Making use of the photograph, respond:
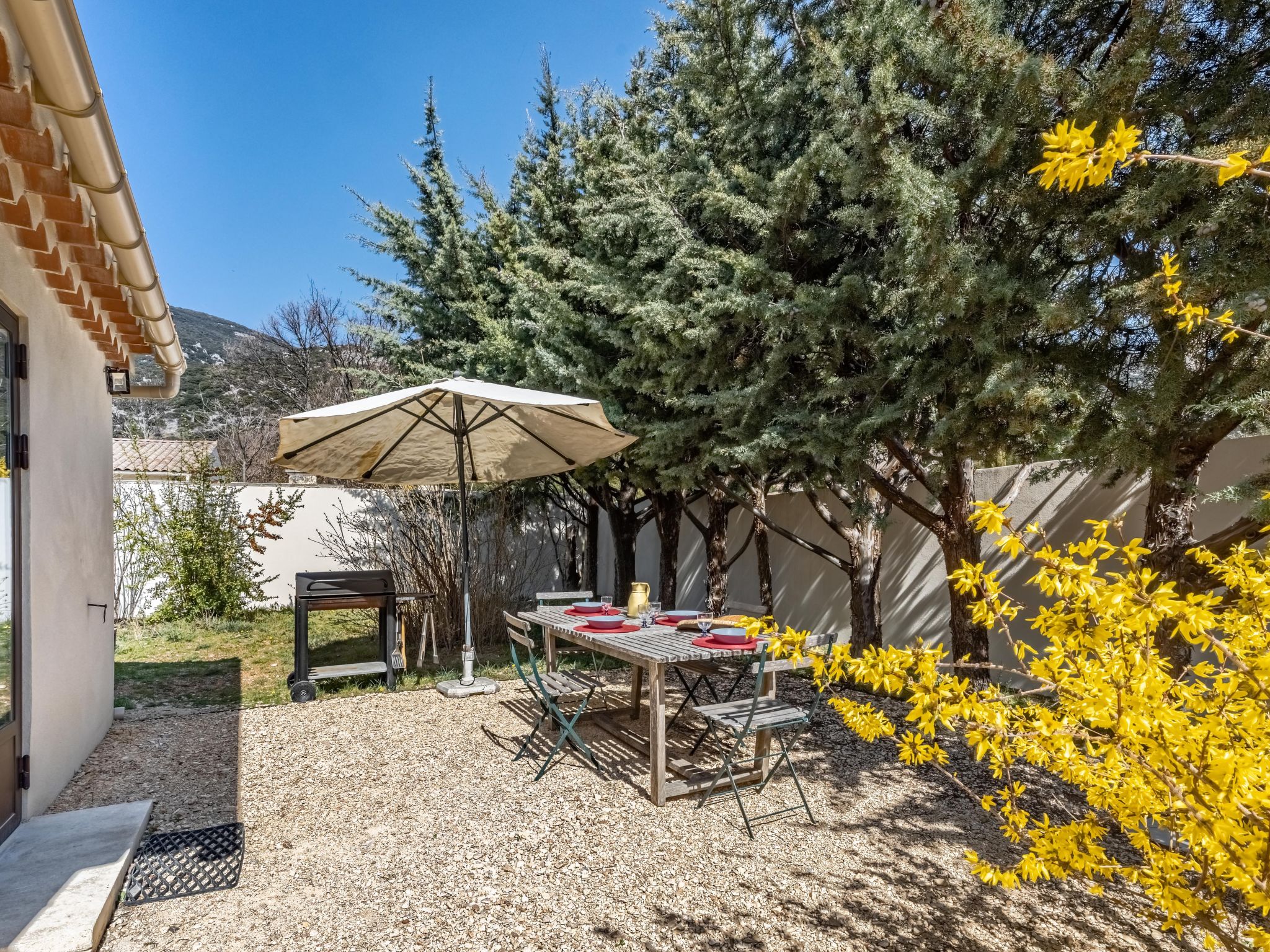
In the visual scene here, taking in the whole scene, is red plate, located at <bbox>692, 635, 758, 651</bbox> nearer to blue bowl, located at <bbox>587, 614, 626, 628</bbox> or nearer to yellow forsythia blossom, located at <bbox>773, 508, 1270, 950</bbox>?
blue bowl, located at <bbox>587, 614, 626, 628</bbox>

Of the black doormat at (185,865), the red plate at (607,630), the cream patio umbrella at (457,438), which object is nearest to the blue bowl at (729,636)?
the red plate at (607,630)

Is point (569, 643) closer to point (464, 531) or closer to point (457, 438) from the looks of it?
point (464, 531)

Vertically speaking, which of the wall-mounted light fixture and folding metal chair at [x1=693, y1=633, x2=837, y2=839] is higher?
the wall-mounted light fixture

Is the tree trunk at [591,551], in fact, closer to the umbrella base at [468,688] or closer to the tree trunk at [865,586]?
the umbrella base at [468,688]

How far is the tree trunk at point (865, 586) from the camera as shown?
6770mm

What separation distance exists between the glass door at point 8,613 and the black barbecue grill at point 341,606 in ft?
8.23

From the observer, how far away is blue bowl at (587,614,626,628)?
443 centimetres

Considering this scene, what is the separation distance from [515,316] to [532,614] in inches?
167

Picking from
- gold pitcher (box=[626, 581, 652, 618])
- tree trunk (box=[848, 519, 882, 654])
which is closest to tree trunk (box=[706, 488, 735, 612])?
tree trunk (box=[848, 519, 882, 654])

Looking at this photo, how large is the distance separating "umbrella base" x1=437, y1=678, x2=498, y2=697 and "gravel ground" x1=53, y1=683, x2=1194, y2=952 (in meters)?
1.11

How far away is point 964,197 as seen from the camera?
3756mm

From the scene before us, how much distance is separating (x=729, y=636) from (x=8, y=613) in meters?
3.38

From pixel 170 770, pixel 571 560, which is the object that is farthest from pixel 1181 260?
pixel 571 560

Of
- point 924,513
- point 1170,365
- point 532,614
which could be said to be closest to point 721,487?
point 924,513
